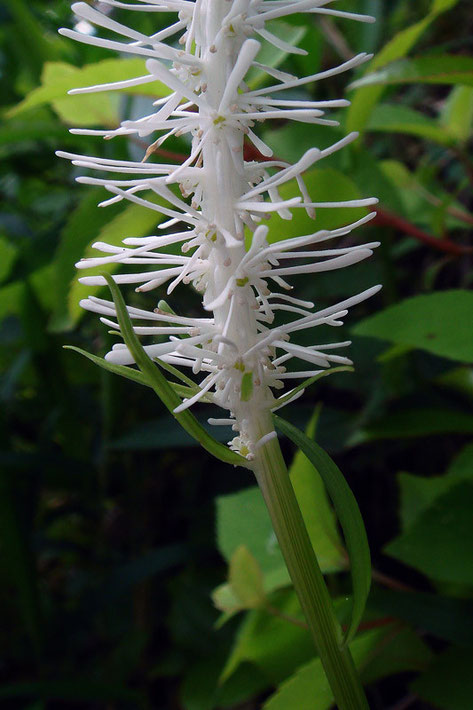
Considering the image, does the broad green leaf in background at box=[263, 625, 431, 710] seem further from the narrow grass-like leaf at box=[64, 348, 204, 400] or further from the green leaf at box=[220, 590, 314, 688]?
the narrow grass-like leaf at box=[64, 348, 204, 400]

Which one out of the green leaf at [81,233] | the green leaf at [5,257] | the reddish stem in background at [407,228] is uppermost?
the green leaf at [81,233]

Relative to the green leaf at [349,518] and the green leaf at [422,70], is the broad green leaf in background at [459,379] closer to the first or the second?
the green leaf at [422,70]

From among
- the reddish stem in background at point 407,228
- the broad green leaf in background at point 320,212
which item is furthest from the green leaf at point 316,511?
the reddish stem in background at point 407,228

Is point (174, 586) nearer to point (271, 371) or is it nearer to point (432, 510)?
point (432, 510)

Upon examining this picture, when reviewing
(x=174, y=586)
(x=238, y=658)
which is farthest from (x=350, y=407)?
(x=238, y=658)

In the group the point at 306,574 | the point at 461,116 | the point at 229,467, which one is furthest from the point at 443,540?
the point at 461,116

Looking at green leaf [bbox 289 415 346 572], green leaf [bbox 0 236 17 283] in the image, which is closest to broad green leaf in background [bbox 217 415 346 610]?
green leaf [bbox 289 415 346 572]

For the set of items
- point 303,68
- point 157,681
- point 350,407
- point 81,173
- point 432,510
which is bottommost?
point 157,681
